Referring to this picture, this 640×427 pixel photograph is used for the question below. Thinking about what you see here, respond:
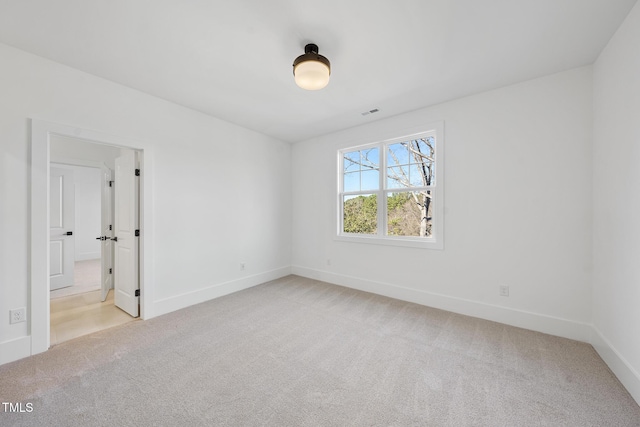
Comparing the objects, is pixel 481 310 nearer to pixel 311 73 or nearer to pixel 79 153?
pixel 311 73

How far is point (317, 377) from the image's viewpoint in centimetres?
186

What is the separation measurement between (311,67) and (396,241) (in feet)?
8.30

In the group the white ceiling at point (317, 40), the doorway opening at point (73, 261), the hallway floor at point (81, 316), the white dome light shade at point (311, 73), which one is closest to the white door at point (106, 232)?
the doorway opening at point (73, 261)

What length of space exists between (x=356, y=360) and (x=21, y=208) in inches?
126

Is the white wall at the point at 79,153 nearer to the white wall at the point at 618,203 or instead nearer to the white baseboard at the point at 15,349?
the white baseboard at the point at 15,349

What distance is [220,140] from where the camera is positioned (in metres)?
3.64

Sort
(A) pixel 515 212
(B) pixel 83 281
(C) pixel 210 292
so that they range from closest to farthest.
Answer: (A) pixel 515 212 < (C) pixel 210 292 < (B) pixel 83 281

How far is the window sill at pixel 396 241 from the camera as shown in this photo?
3.21 meters

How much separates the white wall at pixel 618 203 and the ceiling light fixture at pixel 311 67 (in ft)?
7.00

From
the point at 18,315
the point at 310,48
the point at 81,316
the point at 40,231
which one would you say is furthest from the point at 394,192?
the point at 81,316

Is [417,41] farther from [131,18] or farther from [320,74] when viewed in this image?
[131,18]

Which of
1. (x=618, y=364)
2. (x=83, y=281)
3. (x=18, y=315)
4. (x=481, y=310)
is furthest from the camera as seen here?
(x=83, y=281)

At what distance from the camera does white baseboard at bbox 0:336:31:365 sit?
78.8 inches

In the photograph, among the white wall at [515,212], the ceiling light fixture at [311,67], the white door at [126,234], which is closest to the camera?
the ceiling light fixture at [311,67]
